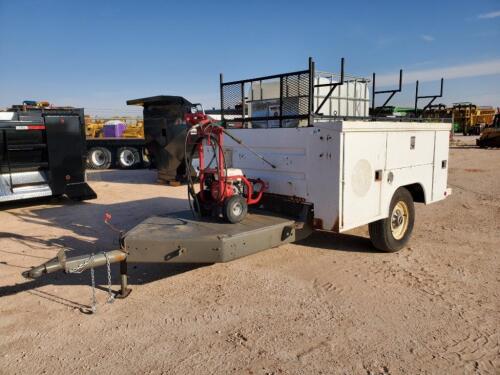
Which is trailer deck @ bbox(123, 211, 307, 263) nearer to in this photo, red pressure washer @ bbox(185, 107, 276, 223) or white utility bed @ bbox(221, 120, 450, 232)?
red pressure washer @ bbox(185, 107, 276, 223)

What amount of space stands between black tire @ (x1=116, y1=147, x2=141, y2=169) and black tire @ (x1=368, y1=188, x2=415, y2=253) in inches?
504

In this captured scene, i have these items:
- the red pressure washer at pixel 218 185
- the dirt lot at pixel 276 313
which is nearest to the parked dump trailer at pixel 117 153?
the dirt lot at pixel 276 313

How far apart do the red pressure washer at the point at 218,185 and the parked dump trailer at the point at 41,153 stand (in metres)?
4.79

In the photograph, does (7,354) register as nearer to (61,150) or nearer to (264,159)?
(264,159)

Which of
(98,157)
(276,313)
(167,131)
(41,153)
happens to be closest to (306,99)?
(276,313)

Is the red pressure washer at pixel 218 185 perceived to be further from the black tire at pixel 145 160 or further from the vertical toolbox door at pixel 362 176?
the black tire at pixel 145 160

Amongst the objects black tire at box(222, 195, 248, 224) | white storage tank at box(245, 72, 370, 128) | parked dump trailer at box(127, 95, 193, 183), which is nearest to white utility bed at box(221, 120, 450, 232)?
white storage tank at box(245, 72, 370, 128)

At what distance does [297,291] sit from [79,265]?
6.91 ft

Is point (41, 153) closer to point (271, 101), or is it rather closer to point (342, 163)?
point (271, 101)

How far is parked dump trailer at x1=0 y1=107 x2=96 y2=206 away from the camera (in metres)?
8.02

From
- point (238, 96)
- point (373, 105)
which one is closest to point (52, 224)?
point (238, 96)

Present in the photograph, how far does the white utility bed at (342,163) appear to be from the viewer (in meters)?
4.55

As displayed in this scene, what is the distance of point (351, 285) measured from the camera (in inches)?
175

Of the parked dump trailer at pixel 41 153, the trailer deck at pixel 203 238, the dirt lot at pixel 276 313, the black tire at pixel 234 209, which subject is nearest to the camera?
the dirt lot at pixel 276 313
